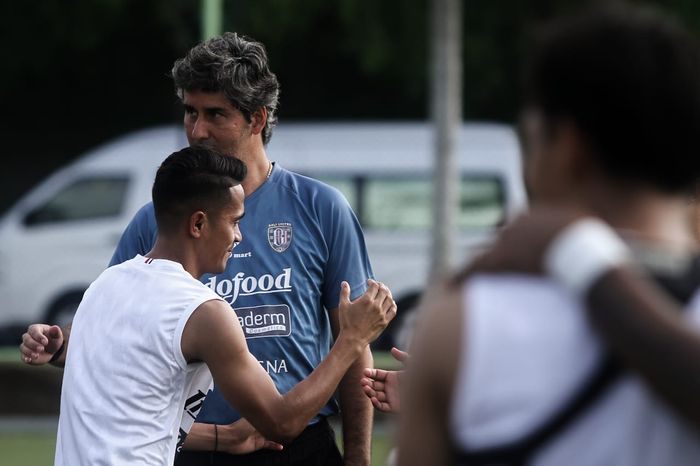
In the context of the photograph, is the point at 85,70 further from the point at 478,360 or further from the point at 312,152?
the point at 478,360

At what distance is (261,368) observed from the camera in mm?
3379

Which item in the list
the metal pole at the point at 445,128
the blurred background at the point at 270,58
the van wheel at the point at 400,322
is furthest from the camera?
the blurred background at the point at 270,58

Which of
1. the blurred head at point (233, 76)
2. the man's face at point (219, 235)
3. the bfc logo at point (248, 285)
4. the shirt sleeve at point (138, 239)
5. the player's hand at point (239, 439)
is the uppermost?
the blurred head at point (233, 76)

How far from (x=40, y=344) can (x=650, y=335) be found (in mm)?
2257

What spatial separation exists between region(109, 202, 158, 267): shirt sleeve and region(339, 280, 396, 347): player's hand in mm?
834

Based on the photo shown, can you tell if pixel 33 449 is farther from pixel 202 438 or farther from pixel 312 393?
pixel 312 393

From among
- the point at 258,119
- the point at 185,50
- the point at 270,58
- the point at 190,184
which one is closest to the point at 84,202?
the point at 185,50

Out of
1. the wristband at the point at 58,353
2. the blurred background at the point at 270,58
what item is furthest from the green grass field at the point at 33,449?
the blurred background at the point at 270,58

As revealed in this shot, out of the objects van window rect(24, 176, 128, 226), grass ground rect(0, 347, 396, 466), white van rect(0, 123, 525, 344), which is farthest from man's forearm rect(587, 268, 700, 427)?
van window rect(24, 176, 128, 226)

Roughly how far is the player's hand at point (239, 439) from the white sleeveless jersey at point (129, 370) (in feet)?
1.84

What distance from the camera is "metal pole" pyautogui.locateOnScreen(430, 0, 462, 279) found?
15461 millimetres

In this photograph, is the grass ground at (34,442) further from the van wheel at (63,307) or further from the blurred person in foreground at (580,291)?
the blurred person in foreground at (580,291)

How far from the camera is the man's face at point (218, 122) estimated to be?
4.17 metres

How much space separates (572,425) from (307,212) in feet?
7.39
